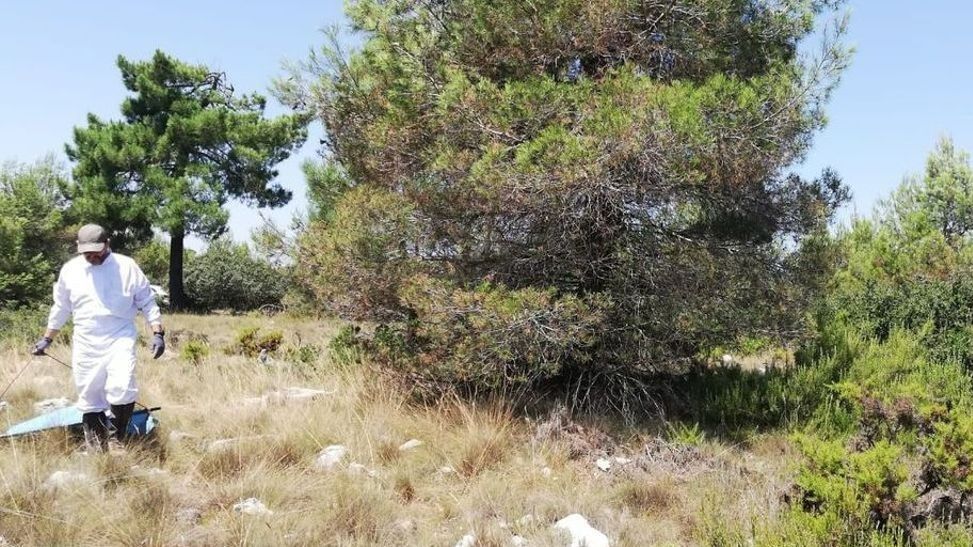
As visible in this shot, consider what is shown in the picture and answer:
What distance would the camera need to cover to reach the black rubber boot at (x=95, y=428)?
4695 millimetres

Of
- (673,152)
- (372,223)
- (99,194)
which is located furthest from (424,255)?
(99,194)

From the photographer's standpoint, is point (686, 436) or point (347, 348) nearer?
point (686, 436)

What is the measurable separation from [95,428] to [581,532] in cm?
354

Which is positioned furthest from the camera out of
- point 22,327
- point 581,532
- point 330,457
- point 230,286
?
point 230,286

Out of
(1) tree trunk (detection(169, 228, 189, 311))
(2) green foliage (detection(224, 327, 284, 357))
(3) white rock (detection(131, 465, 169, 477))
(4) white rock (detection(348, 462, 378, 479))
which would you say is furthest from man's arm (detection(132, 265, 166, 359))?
(1) tree trunk (detection(169, 228, 189, 311))

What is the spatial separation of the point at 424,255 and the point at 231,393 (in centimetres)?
234

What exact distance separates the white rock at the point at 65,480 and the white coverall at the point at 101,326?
2.70ft

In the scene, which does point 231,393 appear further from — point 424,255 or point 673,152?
point 673,152

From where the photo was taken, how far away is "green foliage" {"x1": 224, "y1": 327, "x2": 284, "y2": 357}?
10359 millimetres

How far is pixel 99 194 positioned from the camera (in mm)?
21750

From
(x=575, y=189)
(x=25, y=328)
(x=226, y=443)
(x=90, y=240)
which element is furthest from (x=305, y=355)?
(x=25, y=328)

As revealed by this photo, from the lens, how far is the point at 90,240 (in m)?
4.78

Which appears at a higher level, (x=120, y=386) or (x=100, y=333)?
(x=100, y=333)

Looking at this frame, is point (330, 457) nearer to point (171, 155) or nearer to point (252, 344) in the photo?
point (252, 344)
